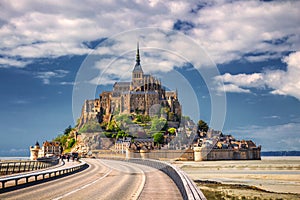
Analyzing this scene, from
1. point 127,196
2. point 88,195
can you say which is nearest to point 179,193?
point 127,196

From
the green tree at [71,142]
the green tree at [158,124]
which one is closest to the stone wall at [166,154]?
the green tree at [158,124]

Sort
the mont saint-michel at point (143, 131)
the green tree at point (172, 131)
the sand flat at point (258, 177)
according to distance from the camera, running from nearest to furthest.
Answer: the sand flat at point (258, 177), the mont saint-michel at point (143, 131), the green tree at point (172, 131)

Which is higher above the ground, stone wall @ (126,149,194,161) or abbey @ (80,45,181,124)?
abbey @ (80,45,181,124)

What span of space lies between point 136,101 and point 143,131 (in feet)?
64.8

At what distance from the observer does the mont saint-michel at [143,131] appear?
127312 mm

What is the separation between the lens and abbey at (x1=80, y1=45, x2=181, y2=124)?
508 ft

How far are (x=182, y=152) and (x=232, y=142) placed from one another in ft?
114

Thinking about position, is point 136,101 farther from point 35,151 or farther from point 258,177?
point 258,177

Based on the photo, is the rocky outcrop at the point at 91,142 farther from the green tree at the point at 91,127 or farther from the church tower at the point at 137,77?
the church tower at the point at 137,77

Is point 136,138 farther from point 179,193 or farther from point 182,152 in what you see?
point 179,193

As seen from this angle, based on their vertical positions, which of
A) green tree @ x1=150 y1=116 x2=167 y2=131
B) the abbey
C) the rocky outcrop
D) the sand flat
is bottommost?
the sand flat

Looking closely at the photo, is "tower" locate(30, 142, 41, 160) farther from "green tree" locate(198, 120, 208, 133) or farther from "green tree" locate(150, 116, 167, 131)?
"green tree" locate(198, 120, 208, 133)

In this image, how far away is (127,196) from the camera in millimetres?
14625

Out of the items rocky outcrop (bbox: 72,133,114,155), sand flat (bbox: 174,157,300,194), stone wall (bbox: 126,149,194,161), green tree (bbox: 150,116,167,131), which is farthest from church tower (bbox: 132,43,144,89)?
sand flat (bbox: 174,157,300,194)
